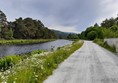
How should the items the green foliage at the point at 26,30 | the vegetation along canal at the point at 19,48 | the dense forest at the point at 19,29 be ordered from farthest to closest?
the green foliage at the point at 26,30
the dense forest at the point at 19,29
the vegetation along canal at the point at 19,48

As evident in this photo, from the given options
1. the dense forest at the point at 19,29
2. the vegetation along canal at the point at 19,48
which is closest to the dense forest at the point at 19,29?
the dense forest at the point at 19,29

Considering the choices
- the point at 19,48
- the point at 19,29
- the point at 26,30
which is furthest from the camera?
the point at 26,30

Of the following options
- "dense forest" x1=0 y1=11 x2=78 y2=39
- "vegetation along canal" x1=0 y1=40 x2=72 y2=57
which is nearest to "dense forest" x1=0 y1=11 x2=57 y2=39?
"dense forest" x1=0 y1=11 x2=78 y2=39

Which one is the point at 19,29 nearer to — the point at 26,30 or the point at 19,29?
the point at 19,29

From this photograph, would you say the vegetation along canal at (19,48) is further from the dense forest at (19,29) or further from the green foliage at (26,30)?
the green foliage at (26,30)

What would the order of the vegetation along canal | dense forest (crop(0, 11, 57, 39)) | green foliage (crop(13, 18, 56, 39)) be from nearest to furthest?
the vegetation along canal
dense forest (crop(0, 11, 57, 39))
green foliage (crop(13, 18, 56, 39))

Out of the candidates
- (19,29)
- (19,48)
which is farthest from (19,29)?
(19,48)

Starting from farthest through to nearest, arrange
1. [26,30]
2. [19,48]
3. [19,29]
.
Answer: [26,30] < [19,29] < [19,48]

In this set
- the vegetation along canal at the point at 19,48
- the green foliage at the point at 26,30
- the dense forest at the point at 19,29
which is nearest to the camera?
the vegetation along canal at the point at 19,48

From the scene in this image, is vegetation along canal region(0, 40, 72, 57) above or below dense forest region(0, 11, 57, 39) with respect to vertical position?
below

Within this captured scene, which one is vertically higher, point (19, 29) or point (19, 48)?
point (19, 29)

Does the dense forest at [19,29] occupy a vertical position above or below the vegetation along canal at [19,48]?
above

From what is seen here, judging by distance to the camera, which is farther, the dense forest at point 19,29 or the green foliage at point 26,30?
the green foliage at point 26,30

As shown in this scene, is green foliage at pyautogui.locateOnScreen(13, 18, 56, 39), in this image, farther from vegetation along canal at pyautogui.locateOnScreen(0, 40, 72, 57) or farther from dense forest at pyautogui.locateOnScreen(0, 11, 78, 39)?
vegetation along canal at pyautogui.locateOnScreen(0, 40, 72, 57)
